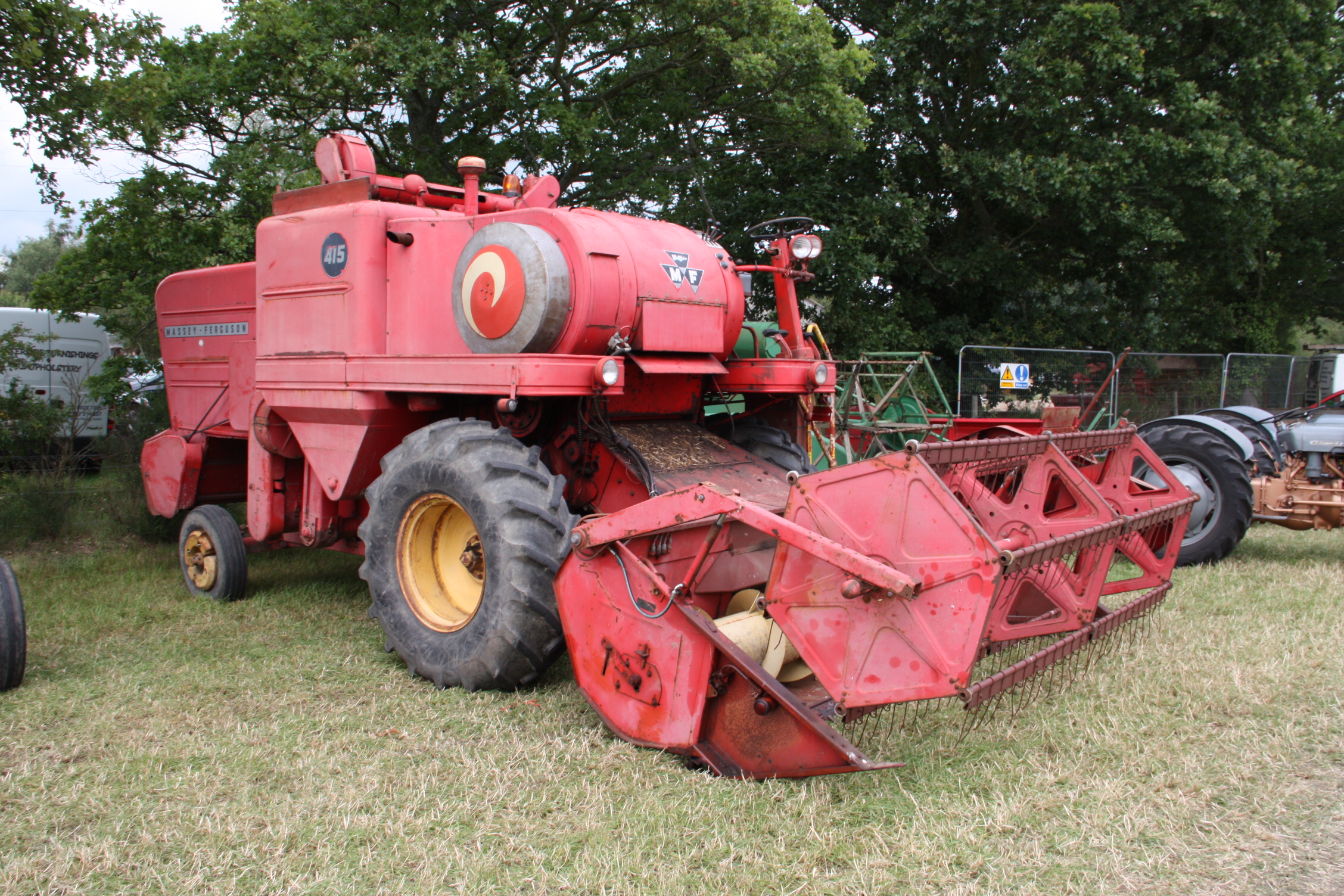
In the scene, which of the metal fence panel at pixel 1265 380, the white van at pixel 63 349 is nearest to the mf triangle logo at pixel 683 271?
the white van at pixel 63 349

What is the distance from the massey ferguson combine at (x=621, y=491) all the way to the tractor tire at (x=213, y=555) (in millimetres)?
23

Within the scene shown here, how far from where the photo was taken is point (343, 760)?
12.4 ft

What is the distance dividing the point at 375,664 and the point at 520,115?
28.2ft

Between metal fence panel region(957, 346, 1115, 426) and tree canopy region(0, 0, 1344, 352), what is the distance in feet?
7.48

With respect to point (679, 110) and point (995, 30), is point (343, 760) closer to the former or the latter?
point (679, 110)

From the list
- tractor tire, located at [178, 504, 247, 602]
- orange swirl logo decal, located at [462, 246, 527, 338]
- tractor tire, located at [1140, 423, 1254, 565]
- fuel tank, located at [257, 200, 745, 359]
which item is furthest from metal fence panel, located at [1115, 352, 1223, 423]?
tractor tire, located at [178, 504, 247, 602]

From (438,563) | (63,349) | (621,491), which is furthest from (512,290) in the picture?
(63,349)

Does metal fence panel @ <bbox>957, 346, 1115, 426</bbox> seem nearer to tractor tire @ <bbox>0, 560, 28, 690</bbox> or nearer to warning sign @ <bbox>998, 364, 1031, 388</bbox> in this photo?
warning sign @ <bbox>998, 364, 1031, 388</bbox>

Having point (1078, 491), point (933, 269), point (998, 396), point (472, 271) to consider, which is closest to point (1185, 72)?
point (933, 269)

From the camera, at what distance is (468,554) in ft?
15.4

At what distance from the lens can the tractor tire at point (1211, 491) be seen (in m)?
7.51

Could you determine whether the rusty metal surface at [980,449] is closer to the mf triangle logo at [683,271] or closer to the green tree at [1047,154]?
the mf triangle logo at [683,271]

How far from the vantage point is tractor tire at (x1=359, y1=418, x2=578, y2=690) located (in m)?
4.32

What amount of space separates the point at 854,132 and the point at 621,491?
984cm
